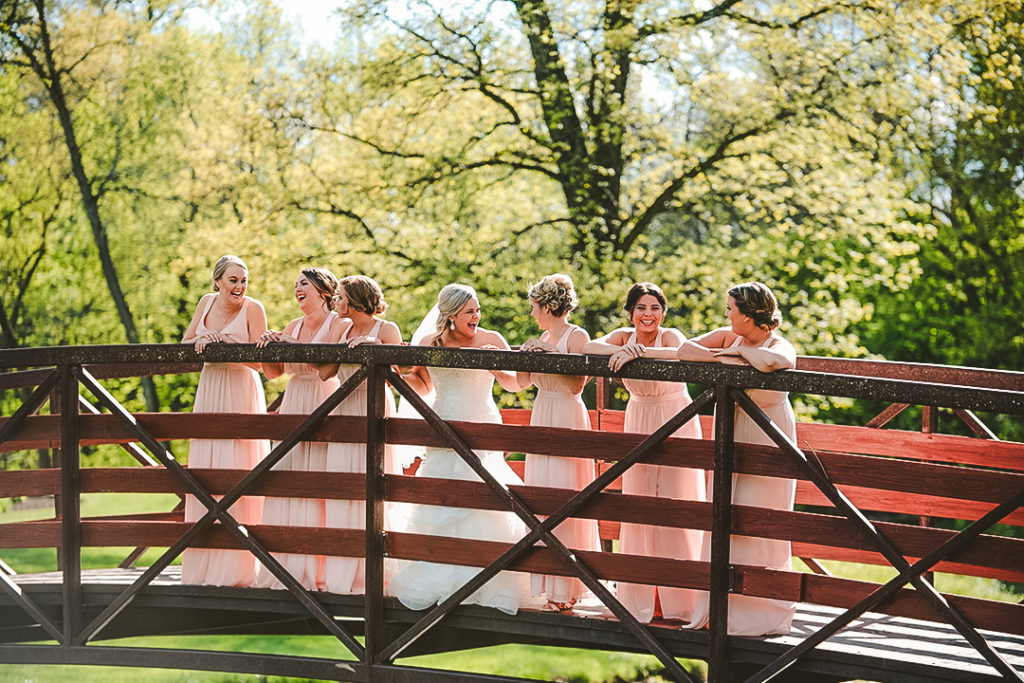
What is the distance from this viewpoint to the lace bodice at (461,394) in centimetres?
545

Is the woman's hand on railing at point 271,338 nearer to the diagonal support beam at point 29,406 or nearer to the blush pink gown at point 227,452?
the blush pink gown at point 227,452

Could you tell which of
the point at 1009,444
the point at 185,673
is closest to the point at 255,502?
the point at 1009,444

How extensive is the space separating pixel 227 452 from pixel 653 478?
95.2 inches

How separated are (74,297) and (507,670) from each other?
471 inches

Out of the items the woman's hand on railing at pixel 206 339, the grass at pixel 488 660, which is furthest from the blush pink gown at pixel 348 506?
the grass at pixel 488 660

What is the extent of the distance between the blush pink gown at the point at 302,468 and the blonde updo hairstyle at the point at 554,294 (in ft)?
4.01

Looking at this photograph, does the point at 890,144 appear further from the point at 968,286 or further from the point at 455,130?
the point at 455,130

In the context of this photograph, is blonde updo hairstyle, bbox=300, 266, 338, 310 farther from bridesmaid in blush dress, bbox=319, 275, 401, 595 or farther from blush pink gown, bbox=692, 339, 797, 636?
blush pink gown, bbox=692, 339, 797, 636

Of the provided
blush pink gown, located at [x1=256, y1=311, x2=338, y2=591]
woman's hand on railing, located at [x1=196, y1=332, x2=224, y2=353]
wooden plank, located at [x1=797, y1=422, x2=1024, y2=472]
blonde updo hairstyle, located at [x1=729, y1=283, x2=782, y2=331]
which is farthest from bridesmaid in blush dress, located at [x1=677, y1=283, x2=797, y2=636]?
woman's hand on railing, located at [x1=196, y1=332, x2=224, y2=353]

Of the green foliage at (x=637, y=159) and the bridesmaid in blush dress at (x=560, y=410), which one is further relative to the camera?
the green foliage at (x=637, y=159)

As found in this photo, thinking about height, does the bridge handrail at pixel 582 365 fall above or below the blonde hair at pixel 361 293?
below

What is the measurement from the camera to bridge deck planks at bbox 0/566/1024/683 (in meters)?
4.48

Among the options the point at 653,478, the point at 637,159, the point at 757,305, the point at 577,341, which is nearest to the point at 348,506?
the point at 577,341

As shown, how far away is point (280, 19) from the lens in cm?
2166
